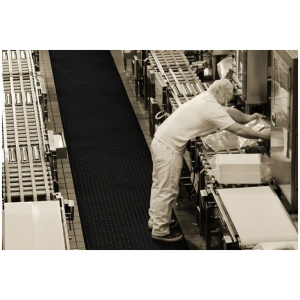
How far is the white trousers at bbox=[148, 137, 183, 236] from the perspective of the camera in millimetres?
6625

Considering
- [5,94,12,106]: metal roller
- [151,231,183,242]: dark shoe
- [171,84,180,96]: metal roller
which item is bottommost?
[151,231,183,242]: dark shoe

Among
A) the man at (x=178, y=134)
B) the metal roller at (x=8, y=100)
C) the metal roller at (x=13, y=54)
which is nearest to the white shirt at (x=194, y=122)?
the man at (x=178, y=134)

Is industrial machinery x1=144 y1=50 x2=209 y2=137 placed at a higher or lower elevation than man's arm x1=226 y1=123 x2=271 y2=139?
higher

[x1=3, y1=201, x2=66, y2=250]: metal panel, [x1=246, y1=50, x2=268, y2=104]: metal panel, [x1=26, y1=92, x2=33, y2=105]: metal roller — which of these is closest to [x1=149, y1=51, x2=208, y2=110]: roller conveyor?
[x1=246, y1=50, x2=268, y2=104]: metal panel

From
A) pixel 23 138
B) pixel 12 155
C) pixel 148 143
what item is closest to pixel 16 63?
pixel 148 143

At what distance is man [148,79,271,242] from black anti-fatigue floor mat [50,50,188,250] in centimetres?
27

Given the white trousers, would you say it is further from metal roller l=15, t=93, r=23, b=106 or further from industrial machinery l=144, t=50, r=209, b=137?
metal roller l=15, t=93, r=23, b=106

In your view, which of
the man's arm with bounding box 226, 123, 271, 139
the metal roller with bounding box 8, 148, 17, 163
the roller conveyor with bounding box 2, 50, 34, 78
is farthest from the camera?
the roller conveyor with bounding box 2, 50, 34, 78

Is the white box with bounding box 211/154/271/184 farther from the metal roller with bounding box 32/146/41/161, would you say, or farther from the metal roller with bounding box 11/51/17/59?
the metal roller with bounding box 11/51/17/59

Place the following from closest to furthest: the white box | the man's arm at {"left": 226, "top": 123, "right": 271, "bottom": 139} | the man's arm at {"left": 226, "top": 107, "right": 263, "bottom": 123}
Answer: the white box < the man's arm at {"left": 226, "top": 123, "right": 271, "bottom": 139} < the man's arm at {"left": 226, "top": 107, "right": 263, "bottom": 123}

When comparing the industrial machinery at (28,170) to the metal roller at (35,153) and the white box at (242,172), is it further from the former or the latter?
the white box at (242,172)

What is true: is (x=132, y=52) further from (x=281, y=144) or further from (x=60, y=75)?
(x=281, y=144)

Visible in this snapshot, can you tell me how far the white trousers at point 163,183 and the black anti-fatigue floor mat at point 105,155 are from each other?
0.18 meters

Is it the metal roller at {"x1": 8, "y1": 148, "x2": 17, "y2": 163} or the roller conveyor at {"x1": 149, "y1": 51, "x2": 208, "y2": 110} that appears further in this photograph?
the roller conveyor at {"x1": 149, "y1": 51, "x2": 208, "y2": 110}
